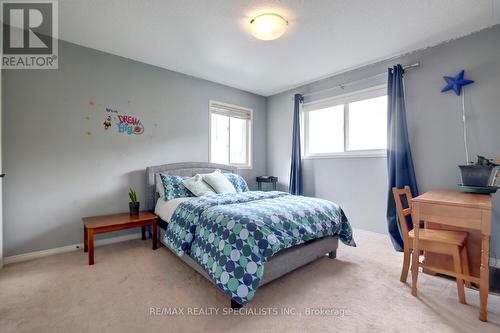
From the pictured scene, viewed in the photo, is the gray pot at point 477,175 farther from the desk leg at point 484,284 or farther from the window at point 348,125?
the window at point 348,125

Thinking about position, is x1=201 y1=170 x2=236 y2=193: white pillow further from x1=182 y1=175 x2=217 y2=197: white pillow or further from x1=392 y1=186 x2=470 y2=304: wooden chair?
x1=392 y1=186 x2=470 y2=304: wooden chair

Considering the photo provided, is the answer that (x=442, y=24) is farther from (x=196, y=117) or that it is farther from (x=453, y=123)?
(x=196, y=117)

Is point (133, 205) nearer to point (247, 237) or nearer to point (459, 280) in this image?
point (247, 237)

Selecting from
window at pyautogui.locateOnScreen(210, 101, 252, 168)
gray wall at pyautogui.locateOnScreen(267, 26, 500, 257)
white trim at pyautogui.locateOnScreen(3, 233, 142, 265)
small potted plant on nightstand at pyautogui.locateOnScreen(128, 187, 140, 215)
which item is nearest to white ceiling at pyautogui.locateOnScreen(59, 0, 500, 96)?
gray wall at pyautogui.locateOnScreen(267, 26, 500, 257)

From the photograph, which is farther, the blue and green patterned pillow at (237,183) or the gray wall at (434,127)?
the blue and green patterned pillow at (237,183)

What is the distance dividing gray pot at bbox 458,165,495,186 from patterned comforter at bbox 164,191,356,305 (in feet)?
3.96

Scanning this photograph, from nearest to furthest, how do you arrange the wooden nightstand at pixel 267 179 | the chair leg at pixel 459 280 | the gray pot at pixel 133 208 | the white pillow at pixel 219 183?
the chair leg at pixel 459 280 < the gray pot at pixel 133 208 < the white pillow at pixel 219 183 < the wooden nightstand at pixel 267 179

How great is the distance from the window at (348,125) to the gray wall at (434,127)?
0.15m

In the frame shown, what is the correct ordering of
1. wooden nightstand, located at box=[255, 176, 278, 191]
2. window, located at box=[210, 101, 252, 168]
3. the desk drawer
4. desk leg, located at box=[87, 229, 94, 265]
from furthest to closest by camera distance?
wooden nightstand, located at box=[255, 176, 278, 191] → window, located at box=[210, 101, 252, 168] → desk leg, located at box=[87, 229, 94, 265] → the desk drawer

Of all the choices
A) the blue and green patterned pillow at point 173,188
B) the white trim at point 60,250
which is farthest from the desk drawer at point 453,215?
the white trim at point 60,250

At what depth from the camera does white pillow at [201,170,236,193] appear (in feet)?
10.3

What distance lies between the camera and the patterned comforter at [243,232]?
1616 millimetres

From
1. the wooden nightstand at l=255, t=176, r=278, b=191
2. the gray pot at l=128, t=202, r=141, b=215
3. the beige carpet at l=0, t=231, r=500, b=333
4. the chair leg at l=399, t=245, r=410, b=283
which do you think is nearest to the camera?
the beige carpet at l=0, t=231, r=500, b=333
